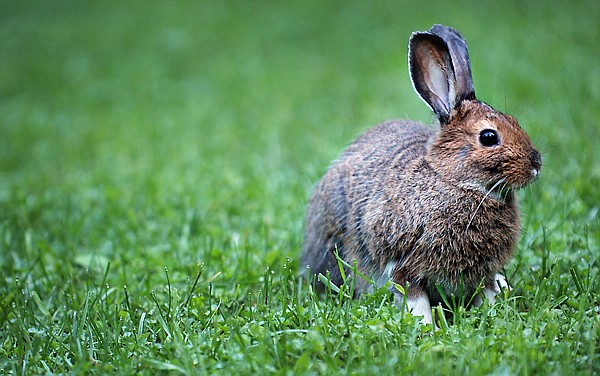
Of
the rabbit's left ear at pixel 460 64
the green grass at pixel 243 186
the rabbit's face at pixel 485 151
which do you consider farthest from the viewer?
the rabbit's left ear at pixel 460 64

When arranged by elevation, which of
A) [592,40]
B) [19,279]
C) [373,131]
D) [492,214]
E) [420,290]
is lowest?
[19,279]

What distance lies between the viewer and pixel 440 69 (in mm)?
3684

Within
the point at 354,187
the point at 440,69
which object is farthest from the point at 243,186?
the point at 440,69

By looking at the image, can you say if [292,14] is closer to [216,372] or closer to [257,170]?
[257,170]

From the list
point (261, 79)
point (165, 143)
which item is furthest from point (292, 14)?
point (165, 143)

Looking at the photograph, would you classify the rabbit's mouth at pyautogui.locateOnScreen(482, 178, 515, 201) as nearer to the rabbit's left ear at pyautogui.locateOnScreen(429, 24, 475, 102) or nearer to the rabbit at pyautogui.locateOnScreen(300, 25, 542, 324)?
the rabbit at pyautogui.locateOnScreen(300, 25, 542, 324)

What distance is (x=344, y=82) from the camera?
968 cm

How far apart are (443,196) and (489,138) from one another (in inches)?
14.7

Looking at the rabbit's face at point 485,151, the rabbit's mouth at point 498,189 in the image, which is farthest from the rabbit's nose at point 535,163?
the rabbit's mouth at point 498,189

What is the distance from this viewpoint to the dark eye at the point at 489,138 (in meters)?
3.44

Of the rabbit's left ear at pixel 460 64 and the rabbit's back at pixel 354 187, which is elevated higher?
the rabbit's left ear at pixel 460 64

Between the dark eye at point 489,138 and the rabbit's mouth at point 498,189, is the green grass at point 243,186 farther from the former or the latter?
the dark eye at point 489,138

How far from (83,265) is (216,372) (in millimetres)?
2273

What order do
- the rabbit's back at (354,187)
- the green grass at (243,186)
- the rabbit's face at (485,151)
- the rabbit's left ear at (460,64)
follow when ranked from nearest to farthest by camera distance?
the green grass at (243,186)
the rabbit's face at (485,151)
the rabbit's left ear at (460,64)
the rabbit's back at (354,187)
